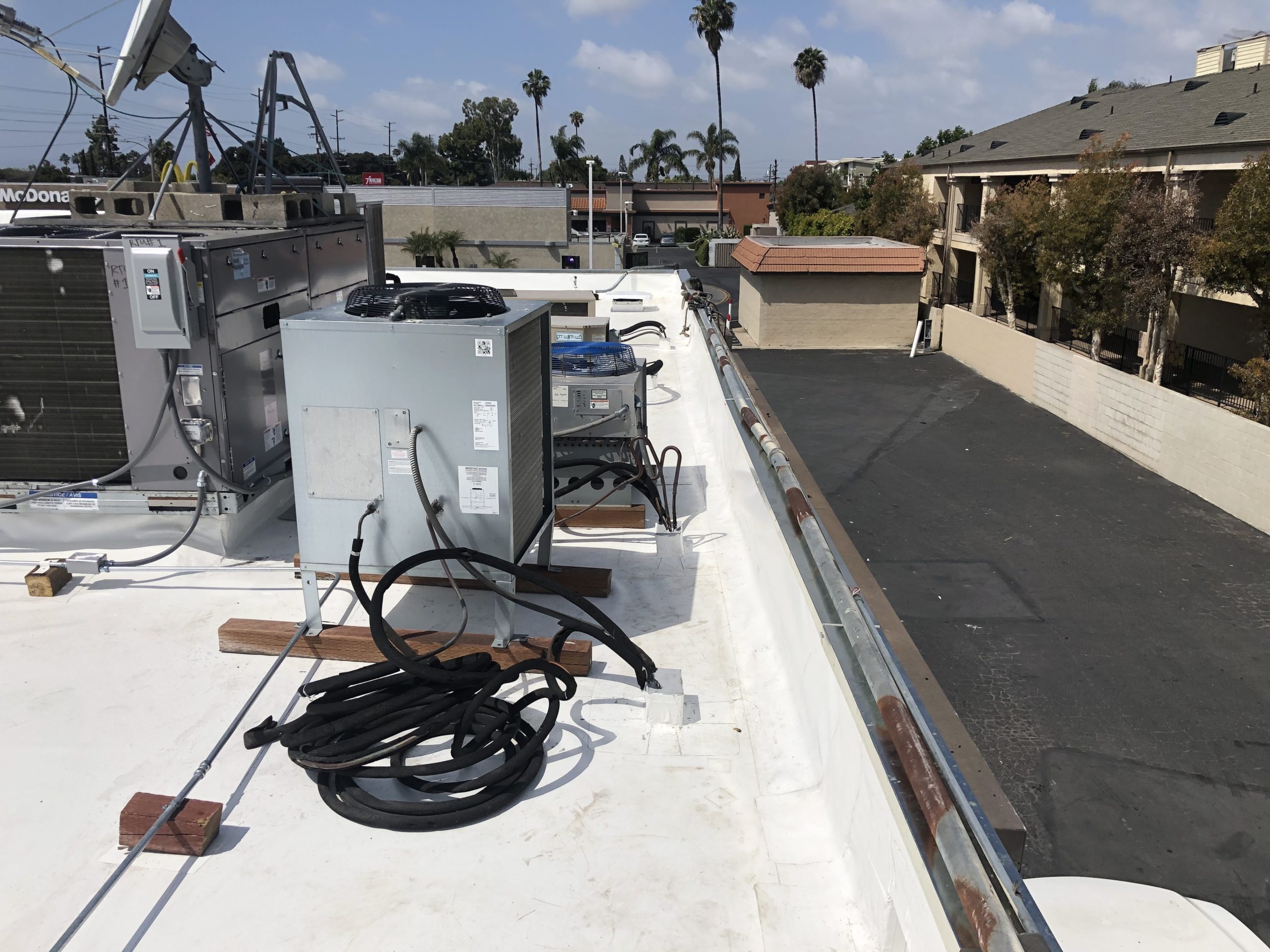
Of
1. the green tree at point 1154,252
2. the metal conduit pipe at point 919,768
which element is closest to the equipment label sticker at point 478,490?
the metal conduit pipe at point 919,768

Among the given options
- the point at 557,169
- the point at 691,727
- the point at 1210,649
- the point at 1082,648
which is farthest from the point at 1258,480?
the point at 557,169

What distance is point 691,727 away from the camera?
410 cm

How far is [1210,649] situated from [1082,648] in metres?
1.63

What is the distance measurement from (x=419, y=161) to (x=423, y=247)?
2748 inches

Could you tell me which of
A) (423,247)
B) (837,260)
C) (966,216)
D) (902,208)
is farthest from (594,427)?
(423,247)

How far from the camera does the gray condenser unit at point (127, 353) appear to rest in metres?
4.74

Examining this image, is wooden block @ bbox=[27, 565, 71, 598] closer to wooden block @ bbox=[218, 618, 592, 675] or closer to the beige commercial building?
wooden block @ bbox=[218, 618, 592, 675]

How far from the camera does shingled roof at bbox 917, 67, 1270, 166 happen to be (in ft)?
72.0

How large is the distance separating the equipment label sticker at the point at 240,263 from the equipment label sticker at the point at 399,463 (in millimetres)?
1839

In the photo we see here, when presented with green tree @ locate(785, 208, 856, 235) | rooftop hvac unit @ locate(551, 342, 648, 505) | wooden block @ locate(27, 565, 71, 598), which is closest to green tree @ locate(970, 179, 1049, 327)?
green tree @ locate(785, 208, 856, 235)

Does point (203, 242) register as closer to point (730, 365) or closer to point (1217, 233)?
point (730, 365)

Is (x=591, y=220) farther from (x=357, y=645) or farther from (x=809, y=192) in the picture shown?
(x=809, y=192)

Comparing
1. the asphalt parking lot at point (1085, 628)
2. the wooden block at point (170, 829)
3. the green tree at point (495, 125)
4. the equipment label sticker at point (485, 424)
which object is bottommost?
the asphalt parking lot at point (1085, 628)

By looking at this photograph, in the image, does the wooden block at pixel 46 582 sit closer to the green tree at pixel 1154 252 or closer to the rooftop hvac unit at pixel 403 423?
the rooftop hvac unit at pixel 403 423
